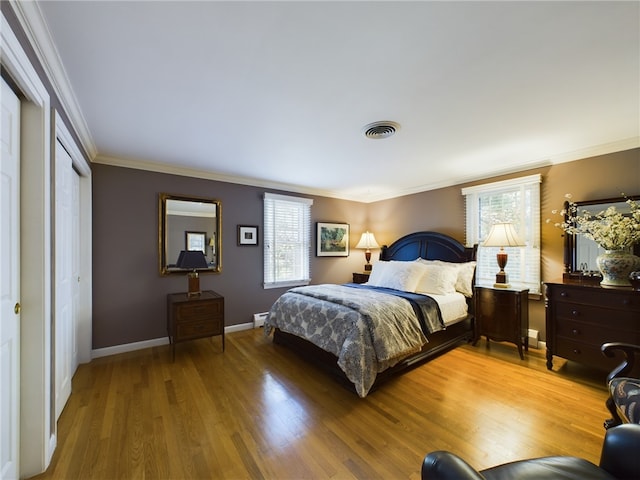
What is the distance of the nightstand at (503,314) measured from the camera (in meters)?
3.05

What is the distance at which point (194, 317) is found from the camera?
3.08m

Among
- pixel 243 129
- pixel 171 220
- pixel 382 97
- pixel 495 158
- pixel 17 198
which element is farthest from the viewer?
pixel 171 220

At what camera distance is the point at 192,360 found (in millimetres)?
2975

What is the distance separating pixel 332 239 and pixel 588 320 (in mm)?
3528

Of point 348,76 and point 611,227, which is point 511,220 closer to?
point 611,227

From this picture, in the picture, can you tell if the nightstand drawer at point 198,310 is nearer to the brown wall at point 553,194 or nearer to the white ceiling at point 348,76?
the white ceiling at point 348,76

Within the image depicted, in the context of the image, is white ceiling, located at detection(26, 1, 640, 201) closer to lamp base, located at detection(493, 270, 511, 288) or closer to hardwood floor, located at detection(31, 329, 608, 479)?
lamp base, located at detection(493, 270, 511, 288)

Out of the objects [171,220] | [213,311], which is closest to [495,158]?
[213,311]

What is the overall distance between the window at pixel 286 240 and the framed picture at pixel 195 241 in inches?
37.4

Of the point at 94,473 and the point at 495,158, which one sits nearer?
the point at 94,473

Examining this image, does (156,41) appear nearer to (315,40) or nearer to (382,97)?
(315,40)

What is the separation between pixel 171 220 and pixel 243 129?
5.96 ft

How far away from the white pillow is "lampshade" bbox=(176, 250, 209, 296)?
2.84 meters

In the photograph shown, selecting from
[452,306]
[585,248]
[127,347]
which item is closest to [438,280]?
[452,306]
